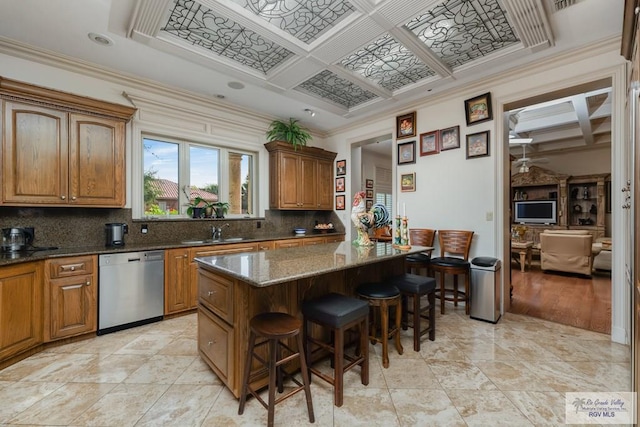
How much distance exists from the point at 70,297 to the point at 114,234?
2.47 feet

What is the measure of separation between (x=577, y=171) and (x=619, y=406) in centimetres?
818

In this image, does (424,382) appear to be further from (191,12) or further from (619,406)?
(191,12)

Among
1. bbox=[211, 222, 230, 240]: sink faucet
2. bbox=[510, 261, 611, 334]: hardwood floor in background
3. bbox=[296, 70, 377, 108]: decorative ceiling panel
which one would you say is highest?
bbox=[296, 70, 377, 108]: decorative ceiling panel

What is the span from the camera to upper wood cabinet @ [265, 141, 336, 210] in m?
4.67

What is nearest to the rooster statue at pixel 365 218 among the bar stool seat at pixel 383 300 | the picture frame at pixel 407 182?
the bar stool seat at pixel 383 300

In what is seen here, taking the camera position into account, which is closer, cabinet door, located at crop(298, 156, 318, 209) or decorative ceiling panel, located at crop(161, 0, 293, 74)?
decorative ceiling panel, located at crop(161, 0, 293, 74)

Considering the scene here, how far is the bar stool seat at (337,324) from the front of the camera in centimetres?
177

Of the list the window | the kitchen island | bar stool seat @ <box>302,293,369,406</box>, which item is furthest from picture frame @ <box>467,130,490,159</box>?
the window

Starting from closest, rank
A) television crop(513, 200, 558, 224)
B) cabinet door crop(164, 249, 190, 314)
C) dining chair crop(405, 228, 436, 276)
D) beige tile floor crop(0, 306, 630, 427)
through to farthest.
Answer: beige tile floor crop(0, 306, 630, 427)
cabinet door crop(164, 249, 190, 314)
dining chair crop(405, 228, 436, 276)
television crop(513, 200, 558, 224)

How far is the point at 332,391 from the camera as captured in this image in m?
1.96

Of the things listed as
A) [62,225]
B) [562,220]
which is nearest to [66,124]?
[62,225]

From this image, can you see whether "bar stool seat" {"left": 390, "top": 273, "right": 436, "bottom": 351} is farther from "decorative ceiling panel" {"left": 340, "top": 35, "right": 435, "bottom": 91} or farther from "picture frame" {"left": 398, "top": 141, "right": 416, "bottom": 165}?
"decorative ceiling panel" {"left": 340, "top": 35, "right": 435, "bottom": 91}

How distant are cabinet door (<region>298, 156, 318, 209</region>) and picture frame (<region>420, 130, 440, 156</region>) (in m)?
1.91

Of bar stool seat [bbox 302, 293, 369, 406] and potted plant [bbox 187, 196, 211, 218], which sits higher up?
potted plant [bbox 187, 196, 211, 218]
